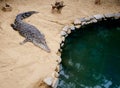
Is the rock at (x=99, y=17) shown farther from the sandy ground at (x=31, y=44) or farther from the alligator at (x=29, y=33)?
the alligator at (x=29, y=33)

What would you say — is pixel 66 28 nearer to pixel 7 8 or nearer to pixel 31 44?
pixel 31 44

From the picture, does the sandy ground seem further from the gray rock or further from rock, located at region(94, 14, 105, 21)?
rock, located at region(94, 14, 105, 21)

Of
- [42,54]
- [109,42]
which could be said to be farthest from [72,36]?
[42,54]

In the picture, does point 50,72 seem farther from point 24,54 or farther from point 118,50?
point 118,50

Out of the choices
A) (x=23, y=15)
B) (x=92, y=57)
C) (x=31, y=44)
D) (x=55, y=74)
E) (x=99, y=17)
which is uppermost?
(x=23, y=15)

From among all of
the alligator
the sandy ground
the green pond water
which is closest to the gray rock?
the sandy ground

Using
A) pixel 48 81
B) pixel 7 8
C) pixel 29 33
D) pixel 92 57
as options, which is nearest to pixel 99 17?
pixel 92 57

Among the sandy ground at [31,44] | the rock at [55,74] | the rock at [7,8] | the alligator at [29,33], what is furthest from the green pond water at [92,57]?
the rock at [7,8]
